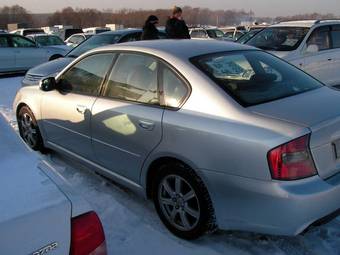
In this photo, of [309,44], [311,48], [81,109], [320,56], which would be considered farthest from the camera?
[320,56]

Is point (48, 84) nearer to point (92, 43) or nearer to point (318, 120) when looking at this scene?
point (318, 120)

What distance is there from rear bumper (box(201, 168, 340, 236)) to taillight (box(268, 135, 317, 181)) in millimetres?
51

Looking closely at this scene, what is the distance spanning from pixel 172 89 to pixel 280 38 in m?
5.95

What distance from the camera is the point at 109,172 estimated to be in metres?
4.10

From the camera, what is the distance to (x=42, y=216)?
1753 mm

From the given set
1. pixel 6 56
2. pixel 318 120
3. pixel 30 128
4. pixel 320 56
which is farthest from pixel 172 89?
pixel 6 56

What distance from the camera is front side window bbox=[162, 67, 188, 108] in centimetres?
338

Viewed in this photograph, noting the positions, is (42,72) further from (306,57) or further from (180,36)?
(306,57)

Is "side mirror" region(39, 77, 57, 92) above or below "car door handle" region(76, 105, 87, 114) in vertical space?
above

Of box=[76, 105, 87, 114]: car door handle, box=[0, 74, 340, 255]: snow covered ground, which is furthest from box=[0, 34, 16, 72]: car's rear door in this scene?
box=[0, 74, 340, 255]: snow covered ground

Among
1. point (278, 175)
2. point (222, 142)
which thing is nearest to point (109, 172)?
point (222, 142)

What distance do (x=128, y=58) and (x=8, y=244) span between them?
2.60 metres

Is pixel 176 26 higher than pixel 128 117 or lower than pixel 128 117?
higher

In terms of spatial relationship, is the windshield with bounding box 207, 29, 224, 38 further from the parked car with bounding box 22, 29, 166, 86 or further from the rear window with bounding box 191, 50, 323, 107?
the rear window with bounding box 191, 50, 323, 107
